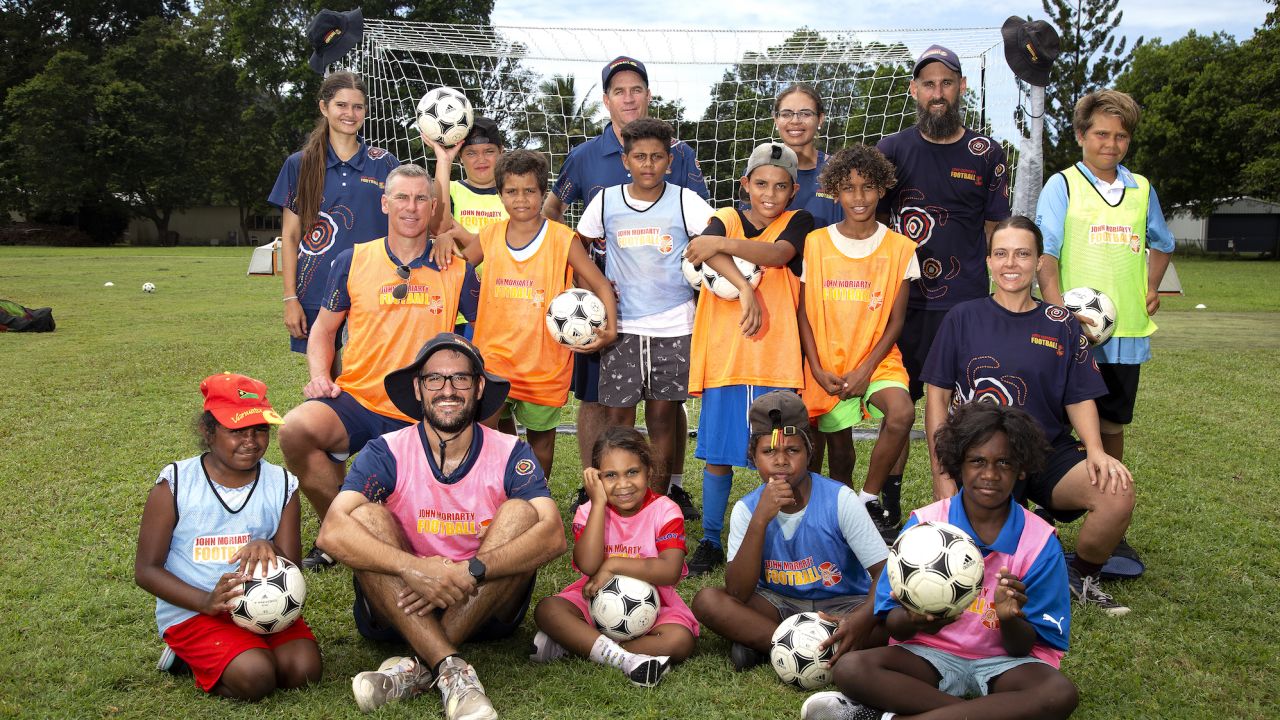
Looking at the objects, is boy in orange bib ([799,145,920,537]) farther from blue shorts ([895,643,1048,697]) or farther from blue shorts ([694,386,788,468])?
blue shorts ([895,643,1048,697])

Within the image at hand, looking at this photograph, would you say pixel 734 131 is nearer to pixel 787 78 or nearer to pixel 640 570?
pixel 787 78

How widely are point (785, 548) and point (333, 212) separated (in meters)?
3.28

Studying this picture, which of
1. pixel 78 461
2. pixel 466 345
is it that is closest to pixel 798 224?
pixel 466 345

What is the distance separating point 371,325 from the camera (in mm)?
4945

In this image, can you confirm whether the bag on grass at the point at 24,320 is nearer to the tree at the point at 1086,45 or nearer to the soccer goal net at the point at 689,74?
the soccer goal net at the point at 689,74

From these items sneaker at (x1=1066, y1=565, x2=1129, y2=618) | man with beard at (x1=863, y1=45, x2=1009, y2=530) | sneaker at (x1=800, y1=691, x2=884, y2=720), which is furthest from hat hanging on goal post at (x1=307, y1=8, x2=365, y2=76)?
sneaker at (x1=1066, y1=565, x2=1129, y2=618)

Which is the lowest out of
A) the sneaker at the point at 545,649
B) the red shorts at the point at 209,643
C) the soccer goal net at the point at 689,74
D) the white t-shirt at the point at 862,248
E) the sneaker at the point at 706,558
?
the sneaker at the point at 545,649

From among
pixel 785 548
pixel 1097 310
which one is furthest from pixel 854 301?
pixel 785 548

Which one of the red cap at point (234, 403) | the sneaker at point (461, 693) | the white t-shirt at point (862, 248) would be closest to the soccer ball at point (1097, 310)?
the white t-shirt at point (862, 248)

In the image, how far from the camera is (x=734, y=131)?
10578mm

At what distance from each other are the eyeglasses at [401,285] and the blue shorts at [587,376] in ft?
3.65

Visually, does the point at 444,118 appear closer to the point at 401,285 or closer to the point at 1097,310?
the point at 401,285

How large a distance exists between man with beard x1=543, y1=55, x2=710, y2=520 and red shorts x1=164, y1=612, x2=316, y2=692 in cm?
232

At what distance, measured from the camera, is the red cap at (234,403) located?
12.3 ft
